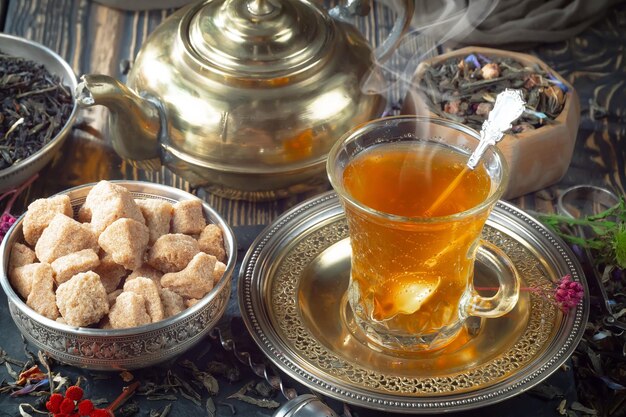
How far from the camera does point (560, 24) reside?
314 centimetres

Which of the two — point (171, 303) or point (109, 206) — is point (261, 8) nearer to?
point (109, 206)

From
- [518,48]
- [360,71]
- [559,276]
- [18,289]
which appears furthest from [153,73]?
[518,48]

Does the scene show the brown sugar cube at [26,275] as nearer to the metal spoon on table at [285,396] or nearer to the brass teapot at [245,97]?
the metal spoon on table at [285,396]

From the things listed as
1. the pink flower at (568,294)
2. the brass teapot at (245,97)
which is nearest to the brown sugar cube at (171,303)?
the brass teapot at (245,97)

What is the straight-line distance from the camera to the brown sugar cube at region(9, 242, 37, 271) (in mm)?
1905

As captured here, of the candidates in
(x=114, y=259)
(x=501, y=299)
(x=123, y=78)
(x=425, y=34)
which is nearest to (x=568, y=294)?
(x=501, y=299)

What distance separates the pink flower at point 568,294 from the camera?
1.88m

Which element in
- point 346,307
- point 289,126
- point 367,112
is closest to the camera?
point 346,307

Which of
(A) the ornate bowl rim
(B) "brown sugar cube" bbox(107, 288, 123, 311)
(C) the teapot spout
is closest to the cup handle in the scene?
(A) the ornate bowl rim

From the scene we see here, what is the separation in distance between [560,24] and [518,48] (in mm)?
176

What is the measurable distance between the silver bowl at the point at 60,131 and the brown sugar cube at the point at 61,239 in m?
0.48

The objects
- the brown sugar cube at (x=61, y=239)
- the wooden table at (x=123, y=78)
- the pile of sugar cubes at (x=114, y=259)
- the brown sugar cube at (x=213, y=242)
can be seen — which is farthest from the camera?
the wooden table at (x=123, y=78)

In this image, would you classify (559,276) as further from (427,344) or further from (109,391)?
(109,391)

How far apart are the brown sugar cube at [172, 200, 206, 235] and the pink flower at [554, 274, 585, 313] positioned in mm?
811
